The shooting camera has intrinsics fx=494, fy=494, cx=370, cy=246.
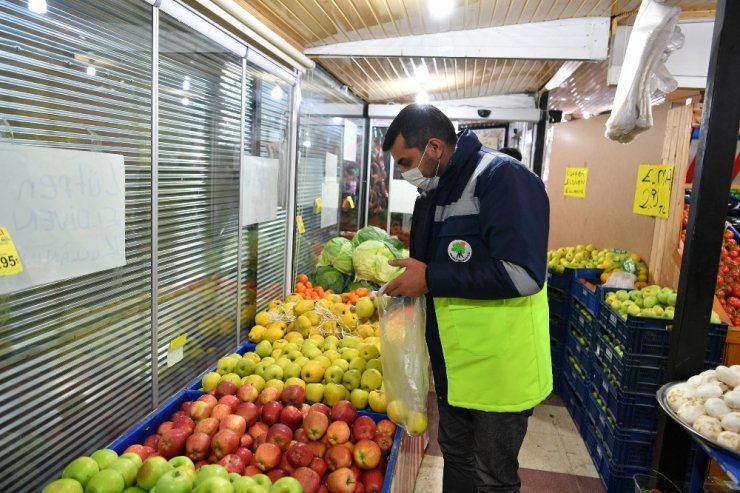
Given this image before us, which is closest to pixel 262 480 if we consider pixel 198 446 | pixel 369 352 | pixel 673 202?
pixel 198 446

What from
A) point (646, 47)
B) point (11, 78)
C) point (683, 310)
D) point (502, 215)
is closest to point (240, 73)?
point (11, 78)

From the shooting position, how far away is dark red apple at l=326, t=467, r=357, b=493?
6.19ft

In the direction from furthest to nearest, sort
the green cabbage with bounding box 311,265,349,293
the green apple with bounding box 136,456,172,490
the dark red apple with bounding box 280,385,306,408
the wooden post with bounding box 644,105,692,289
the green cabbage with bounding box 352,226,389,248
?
1. the green cabbage with bounding box 352,226,389,248
2. the green cabbage with bounding box 311,265,349,293
3. the wooden post with bounding box 644,105,692,289
4. the dark red apple with bounding box 280,385,306,408
5. the green apple with bounding box 136,456,172,490

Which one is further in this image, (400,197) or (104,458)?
(400,197)

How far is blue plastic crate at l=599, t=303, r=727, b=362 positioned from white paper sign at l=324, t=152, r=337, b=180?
3035 mm

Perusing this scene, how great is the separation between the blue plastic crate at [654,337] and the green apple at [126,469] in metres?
2.54

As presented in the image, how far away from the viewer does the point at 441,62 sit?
441 cm

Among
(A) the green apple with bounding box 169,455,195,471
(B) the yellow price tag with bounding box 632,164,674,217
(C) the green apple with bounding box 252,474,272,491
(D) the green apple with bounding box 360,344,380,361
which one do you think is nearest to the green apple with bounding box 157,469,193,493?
(A) the green apple with bounding box 169,455,195,471

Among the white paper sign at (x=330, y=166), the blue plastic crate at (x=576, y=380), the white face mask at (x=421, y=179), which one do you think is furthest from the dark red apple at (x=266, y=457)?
the white paper sign at (x=330, y=166)

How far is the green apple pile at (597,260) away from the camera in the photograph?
388 centimetres

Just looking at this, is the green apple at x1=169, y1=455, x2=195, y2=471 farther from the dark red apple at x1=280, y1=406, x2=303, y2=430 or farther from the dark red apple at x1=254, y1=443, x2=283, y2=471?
the dark red apple at x1=280, y1=406, x2=303, y2=430

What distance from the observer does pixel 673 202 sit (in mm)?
3527

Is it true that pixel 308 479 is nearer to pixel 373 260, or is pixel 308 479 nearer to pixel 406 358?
pixel 406 358

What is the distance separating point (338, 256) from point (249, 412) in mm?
2311
